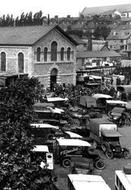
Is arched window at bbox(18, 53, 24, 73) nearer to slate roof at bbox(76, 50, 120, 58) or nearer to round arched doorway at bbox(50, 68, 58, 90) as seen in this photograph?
round arched doorway at bbox(50, 68, 58, 90)

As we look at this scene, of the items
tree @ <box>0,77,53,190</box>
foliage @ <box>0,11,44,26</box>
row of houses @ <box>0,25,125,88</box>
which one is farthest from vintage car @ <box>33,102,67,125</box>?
foliage @ <box>0,11,44,26</box>

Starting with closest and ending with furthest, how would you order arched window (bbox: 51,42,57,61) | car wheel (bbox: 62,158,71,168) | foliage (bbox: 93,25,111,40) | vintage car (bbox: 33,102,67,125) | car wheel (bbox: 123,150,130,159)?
car wheel (bbox: 62,158,71,168) → car wheel (bbox: 123,150,130,159) → vintage car (bbox: 33,102,67,125) → arched window (bbox: 51,42,57,61) → foliage (bbox: 93,25,111,40)

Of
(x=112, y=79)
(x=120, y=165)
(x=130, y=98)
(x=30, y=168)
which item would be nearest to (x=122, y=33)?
(x=112, y=79)

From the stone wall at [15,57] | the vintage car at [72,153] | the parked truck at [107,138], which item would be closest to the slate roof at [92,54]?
the stone wall at [15,57]

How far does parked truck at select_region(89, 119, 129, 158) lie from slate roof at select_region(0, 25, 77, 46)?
21.2 m

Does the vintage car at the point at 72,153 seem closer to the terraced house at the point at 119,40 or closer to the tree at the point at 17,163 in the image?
the tree at the point at 17,163

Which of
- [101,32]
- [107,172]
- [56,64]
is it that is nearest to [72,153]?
[107,172]

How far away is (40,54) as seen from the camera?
50.2 m

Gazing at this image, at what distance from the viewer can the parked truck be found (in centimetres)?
2592

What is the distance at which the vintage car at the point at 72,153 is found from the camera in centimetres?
2362

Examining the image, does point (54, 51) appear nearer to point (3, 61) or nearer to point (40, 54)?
point (40, 54)

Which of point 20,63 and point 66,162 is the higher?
point 20,63

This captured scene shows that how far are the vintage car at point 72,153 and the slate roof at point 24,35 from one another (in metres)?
25.8

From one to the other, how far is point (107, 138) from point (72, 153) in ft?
12.5
